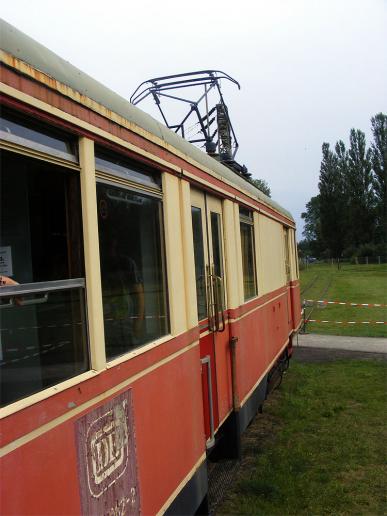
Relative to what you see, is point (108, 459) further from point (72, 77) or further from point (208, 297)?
point (208, 297)

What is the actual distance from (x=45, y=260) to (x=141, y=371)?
0.84 m

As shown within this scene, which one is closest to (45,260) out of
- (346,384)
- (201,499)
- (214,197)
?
(201,499)

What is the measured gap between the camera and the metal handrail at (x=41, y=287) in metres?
1.82

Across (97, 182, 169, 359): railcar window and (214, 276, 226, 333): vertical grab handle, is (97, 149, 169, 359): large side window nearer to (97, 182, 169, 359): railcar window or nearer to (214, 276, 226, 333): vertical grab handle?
(97, 182, 169, 359): railcar window

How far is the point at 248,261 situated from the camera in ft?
18.5

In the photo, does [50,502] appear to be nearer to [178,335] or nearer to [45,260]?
[45,260]

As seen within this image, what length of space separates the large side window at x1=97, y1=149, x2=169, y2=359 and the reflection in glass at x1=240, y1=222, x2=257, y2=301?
2.29m

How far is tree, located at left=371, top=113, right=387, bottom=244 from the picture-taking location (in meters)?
56.2

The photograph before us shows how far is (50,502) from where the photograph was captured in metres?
1.88

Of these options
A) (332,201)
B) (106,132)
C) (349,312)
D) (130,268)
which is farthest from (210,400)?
(332,201)

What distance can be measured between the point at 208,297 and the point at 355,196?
190 feet

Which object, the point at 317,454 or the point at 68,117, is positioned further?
the point at 317,454

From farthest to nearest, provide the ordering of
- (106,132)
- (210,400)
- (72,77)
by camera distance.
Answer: (210,400) < (106,132) < (72,77)

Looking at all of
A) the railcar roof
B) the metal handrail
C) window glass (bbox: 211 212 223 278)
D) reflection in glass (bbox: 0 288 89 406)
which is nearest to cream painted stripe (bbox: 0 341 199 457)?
reflection in glass (bbox: 0 288 89 406)
